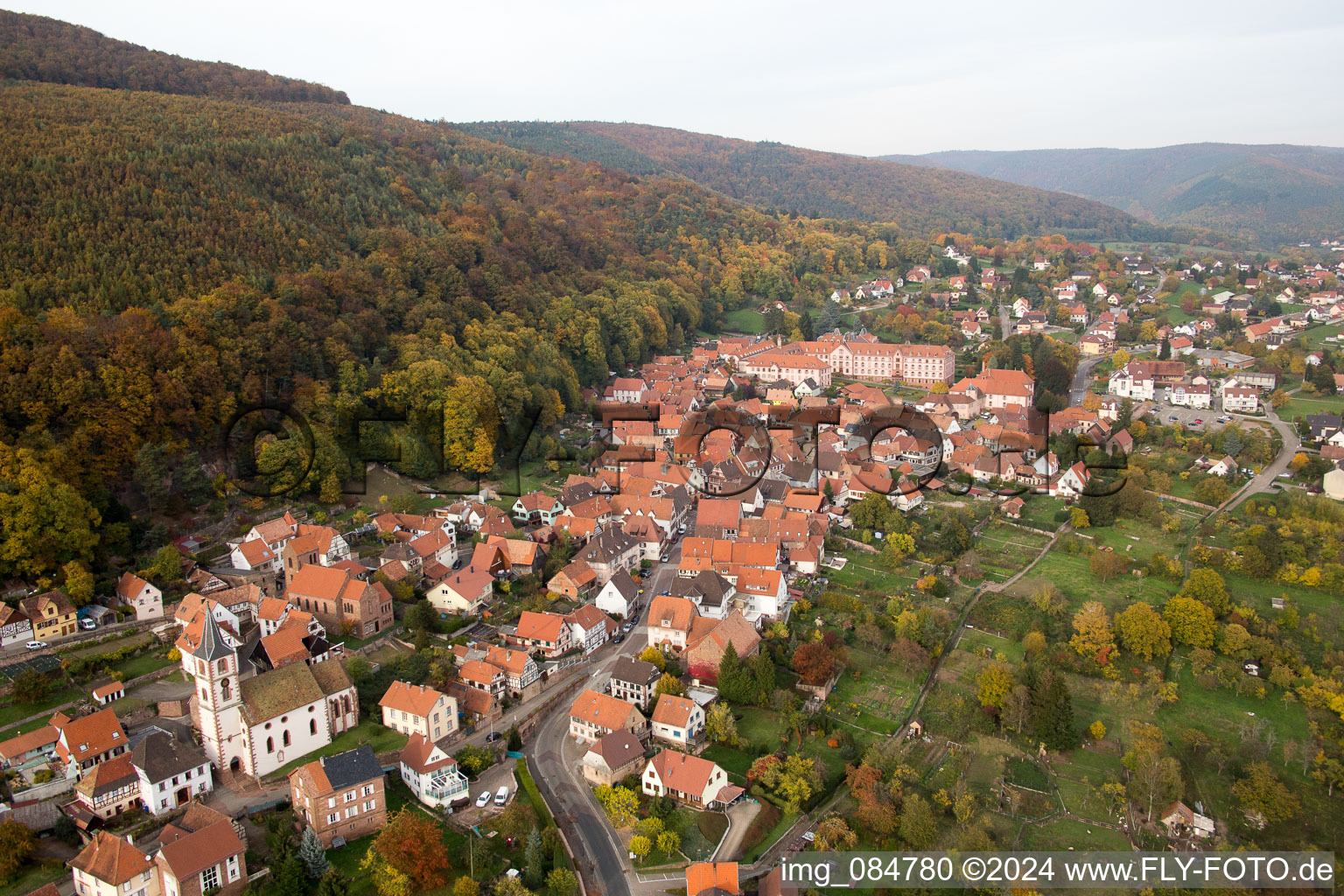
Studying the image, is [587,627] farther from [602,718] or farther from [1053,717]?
[1053,717]

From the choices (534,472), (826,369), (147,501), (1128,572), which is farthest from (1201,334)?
(147,501)

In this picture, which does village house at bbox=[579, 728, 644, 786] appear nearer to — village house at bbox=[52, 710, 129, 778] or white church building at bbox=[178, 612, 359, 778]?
white church building at bbox=[178, 612, 359, 778]

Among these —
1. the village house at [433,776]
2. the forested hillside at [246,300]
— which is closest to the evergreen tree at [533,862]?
the village house at [433,776]

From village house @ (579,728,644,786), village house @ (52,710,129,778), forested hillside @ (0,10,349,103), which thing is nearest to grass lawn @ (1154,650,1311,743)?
village house @ (579,728,644,786)

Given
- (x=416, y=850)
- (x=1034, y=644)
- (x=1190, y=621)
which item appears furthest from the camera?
(x=1190, y=621)

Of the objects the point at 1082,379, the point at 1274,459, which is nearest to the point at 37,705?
the point at 1274,459

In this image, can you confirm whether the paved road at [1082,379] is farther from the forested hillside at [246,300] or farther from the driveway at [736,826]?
the driveway at [736,826]
